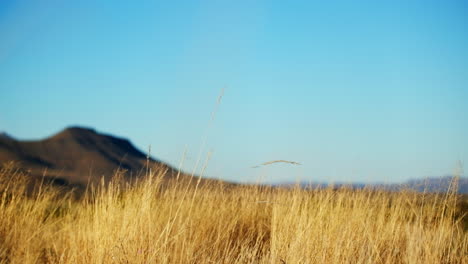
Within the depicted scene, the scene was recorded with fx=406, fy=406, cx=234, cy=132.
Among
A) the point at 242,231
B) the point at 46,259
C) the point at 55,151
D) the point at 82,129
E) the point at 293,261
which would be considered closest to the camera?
the point at 293,261

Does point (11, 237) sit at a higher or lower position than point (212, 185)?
lower

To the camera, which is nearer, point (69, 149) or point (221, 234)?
point (221, 234)

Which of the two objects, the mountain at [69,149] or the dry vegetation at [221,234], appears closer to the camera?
the dry vegetation at [221,234]

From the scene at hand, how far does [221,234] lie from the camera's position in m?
4.07

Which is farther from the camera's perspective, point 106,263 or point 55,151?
point 55,151

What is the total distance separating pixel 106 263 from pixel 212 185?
3014 millimetres

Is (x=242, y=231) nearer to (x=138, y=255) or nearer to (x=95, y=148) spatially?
(x=138, y=255)

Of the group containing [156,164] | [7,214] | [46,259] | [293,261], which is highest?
[156,164]

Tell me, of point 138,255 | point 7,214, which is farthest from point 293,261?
point 7,214

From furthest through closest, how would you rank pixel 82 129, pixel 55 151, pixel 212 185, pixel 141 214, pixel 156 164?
pixel 82 129 → pixel 55 151 → pixel 212 185 → pixel 156 164 → pixel 141 214

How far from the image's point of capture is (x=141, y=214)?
2590 mm

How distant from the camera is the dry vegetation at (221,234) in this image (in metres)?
2.44

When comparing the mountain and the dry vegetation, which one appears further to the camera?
the mountain

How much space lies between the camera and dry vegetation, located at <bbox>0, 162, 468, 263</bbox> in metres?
2.44
